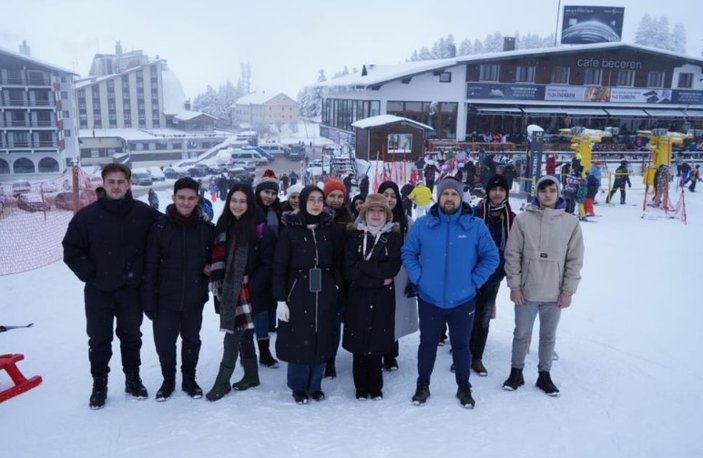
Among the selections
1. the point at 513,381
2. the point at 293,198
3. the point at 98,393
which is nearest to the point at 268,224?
the point at 293,198

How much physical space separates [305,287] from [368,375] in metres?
0.87

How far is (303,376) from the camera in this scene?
3729 millimetres

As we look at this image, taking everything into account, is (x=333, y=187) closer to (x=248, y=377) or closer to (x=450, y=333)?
(x=450, y=333)

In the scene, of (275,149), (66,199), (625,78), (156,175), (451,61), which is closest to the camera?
(66,199)

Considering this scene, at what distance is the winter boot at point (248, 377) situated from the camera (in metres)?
3.90

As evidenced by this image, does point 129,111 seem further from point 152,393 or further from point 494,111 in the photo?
point 152,393

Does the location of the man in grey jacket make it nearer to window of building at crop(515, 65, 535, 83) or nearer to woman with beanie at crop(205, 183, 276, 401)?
woman with beanie at crop(205, 183, 276, 401)

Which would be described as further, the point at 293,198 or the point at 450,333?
the point at 293,198

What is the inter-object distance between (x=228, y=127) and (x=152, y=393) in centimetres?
8284

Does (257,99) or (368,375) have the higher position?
(257,99)

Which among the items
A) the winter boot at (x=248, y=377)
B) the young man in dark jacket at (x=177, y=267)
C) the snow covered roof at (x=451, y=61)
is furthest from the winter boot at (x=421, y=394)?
the snow covered roof at (x=451, y=61)

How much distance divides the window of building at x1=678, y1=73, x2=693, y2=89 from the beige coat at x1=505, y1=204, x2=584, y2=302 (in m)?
35.0

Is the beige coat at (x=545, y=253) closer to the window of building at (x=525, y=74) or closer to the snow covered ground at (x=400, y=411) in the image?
the snow covered ground at (x=400, y=411)

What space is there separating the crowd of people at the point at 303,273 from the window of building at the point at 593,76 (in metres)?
30.7
